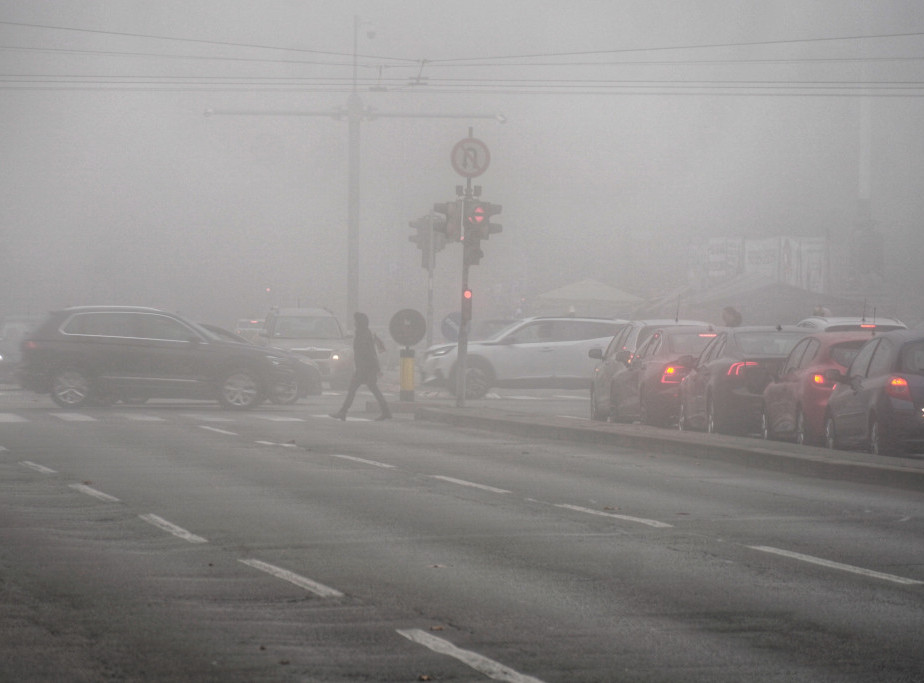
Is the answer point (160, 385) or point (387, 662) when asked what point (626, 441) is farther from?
point (387, 662)

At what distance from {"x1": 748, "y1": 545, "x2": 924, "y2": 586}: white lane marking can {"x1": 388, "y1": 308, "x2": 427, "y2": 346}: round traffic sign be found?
673 inches

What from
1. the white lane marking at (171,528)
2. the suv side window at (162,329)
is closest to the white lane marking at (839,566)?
the white lane marking at (171,528)

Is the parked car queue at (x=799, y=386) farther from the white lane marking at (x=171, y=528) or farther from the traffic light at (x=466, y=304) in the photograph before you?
the white lane marking at (x=171, y=528)

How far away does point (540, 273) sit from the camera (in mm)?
90000

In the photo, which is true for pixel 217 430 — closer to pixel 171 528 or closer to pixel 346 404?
pixel 346 404

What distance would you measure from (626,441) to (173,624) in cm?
1143

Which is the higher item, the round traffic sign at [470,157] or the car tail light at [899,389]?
the round traffic sign at [470,157]

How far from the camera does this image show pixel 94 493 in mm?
11648

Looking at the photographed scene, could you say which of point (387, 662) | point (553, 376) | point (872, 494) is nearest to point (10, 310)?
point (553, 376)

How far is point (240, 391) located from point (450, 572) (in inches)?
708

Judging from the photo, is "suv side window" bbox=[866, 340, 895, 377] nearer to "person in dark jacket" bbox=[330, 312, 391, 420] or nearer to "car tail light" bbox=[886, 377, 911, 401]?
"car tail light" bbox=[886, 377, 911, 401]

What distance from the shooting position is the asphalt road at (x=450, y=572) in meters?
5.76

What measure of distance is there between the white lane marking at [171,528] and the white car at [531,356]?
20.7m

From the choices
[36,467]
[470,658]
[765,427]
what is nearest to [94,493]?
[36,467]
